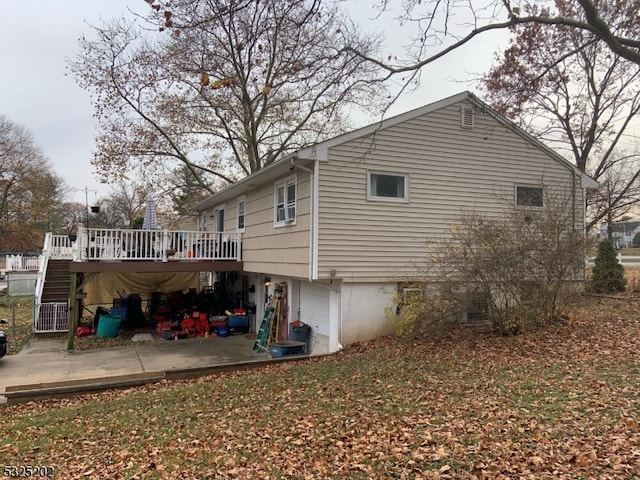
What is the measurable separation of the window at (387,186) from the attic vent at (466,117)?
231cm

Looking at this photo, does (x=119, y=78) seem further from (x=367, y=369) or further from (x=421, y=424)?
(x=421, y=424)

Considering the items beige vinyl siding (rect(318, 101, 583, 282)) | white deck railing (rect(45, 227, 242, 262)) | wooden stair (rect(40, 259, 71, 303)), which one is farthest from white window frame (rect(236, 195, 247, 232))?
wooden stair (rect(40, 259, 71, 303))

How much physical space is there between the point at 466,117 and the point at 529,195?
9.32ft

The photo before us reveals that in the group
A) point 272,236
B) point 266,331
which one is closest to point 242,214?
point 272,236

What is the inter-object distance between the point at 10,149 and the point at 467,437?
1988 inches

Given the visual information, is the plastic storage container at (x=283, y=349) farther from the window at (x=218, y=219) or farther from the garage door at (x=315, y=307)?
the window at (x=218, y=219)

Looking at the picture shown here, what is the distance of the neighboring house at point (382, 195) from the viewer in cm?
1036

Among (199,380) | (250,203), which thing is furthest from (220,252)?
(199,380)

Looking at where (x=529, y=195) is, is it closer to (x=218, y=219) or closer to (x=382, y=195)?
(x=382, y=195)

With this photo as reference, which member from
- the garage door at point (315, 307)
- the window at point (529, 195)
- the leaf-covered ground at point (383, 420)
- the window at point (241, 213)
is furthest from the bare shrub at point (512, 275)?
the window at point (241, 213)

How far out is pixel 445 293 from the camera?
9055 millimetres

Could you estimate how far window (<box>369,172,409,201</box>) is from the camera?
35.5 feet

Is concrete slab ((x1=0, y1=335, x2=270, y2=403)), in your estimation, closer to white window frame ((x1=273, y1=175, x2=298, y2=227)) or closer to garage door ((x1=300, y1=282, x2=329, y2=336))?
garage door ((x1=300, y1=282, x2=329, y2=336))

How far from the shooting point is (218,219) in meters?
20.1
